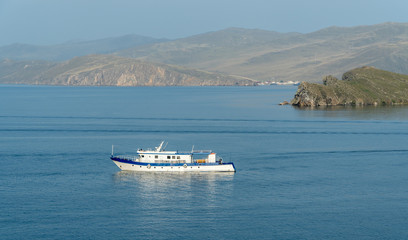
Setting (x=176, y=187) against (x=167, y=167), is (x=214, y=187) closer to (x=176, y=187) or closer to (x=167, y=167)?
(x=176, y=187)

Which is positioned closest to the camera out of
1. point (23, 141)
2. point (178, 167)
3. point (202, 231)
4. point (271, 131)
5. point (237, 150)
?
point (202, 231)

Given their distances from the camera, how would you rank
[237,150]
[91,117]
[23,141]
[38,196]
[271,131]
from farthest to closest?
[91,117] → [271,131] → [23,141] → [237,150] → [38,196]

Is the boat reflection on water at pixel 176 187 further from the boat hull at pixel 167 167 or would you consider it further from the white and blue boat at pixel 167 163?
the white and blue boat at pixel 167 163

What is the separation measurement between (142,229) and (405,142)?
79.3 metres

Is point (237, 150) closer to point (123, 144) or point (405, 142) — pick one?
point (123, 144)

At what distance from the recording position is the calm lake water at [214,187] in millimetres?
67125

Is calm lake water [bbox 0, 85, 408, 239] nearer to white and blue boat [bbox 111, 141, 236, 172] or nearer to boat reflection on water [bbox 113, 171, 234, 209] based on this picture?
boat reflection on water [bbox 113, 171, 234, 209]

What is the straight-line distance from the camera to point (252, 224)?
6850 centimetres

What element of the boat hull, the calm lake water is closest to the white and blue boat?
the boat hull

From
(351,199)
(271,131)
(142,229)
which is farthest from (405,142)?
(142,229)

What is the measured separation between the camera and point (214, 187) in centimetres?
8625

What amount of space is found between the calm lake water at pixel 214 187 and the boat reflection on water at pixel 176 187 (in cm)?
15

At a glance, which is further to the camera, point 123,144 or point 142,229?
point 123,144

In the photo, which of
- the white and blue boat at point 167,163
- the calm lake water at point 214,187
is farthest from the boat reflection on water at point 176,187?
the white and blue boat at point 167,163
